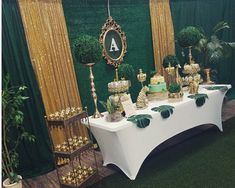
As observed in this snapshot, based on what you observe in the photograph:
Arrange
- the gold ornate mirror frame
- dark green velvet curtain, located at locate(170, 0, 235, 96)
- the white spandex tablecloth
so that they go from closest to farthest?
1. the white spandex tablecloth
2. the gold ornate mirror frame
3. dark green velvet curtain, located at locate(170, 0, 235, 96)

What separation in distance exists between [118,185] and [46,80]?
1.34 meters

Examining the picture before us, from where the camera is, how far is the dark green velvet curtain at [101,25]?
10.8 feet

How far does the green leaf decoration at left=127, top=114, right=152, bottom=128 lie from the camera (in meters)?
2.52

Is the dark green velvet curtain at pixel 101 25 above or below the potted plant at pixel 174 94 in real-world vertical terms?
above

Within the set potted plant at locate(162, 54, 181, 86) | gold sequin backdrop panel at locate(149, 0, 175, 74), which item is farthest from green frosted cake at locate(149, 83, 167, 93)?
gold sequin backdrop panel at locate(149, 0, 175, 74)

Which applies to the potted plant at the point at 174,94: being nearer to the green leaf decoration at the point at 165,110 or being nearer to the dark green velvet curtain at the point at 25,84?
the green leaf decoration at the point at 165,110

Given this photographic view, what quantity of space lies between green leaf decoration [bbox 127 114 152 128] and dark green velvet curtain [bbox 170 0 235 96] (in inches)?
85.8

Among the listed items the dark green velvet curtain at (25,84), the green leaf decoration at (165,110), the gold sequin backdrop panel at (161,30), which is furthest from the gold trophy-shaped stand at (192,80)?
the dark green velvet curtain at (25,84)

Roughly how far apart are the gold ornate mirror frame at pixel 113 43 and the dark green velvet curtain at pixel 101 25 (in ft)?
0.21

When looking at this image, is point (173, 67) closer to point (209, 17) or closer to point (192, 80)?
point (192, 80)

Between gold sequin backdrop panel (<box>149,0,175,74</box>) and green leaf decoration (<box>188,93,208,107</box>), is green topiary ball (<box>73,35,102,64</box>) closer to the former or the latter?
green leaf decoration (<box>188,93,208,107</box>)

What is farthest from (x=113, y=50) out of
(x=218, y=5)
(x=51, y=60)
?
(x=218, y=5)

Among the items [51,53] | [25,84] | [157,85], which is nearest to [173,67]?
[157,85]

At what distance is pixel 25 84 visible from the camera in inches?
114
